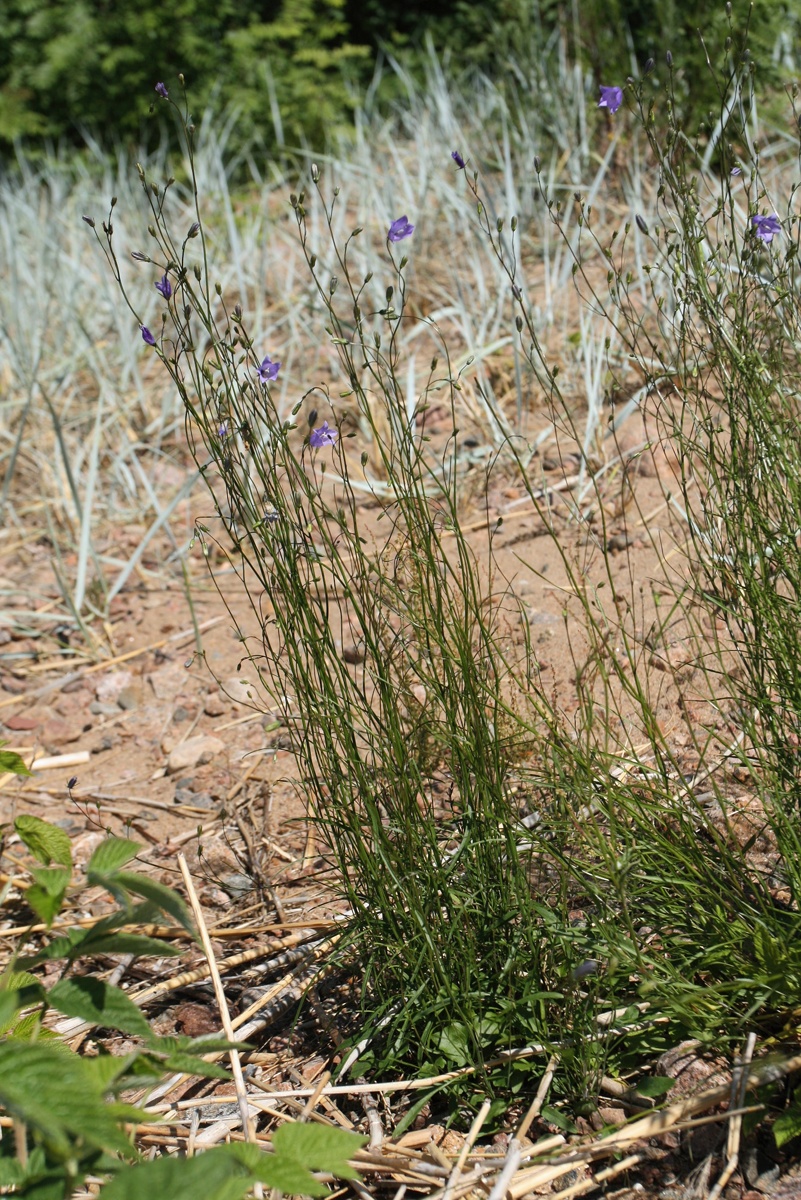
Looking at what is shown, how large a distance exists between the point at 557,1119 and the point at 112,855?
0.71 metres

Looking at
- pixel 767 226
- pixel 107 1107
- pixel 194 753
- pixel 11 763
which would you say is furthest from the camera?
pixel 194 753

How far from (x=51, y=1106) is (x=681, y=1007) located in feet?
2.66

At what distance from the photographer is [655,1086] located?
1515mm

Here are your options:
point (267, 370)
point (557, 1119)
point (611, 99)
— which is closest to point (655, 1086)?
point (557, 1119)

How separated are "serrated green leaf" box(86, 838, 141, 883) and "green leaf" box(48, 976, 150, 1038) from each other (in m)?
0.13

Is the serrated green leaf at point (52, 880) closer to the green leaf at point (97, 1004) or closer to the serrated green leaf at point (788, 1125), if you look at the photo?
the green leaf at point (97, 1004)

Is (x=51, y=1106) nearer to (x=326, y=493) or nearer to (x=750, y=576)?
(x=750, y=576)

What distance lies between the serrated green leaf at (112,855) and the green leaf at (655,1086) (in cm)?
77

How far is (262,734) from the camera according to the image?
8.68 ft

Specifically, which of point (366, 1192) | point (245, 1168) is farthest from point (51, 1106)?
point (366, 1192)

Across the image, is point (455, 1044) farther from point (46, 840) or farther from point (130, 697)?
point (130, 697)

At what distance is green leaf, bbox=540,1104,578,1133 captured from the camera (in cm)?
149

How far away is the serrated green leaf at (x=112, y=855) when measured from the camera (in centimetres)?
126

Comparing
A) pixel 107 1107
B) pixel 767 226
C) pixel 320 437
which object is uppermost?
pixel 767 226
